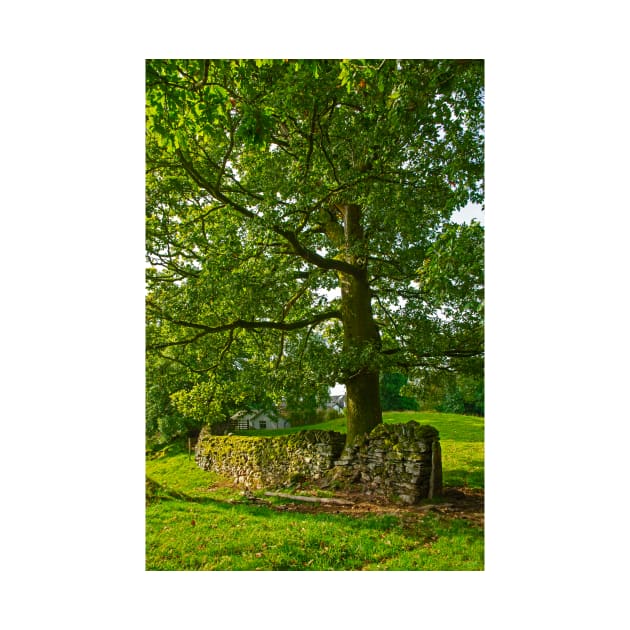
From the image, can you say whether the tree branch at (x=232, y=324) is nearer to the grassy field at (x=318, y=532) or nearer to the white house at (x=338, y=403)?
the white house at (x=338, y=403)

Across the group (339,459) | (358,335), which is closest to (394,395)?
(358,335)

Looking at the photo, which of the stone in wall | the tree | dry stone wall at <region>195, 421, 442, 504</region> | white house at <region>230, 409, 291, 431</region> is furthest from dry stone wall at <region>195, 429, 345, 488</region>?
the tree

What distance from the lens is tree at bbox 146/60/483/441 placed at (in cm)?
304

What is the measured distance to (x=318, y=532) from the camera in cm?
358

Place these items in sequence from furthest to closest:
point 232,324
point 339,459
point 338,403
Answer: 1. point 338,403
2. point 339,459
3. point 232,324

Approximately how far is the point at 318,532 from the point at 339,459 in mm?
1733

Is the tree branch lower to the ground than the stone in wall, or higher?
higher

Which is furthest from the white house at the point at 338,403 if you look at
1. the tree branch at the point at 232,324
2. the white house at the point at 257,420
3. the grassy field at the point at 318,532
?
the grassy field at the point at 318,532

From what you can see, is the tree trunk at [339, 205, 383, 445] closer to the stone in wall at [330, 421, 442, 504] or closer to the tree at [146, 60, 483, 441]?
the tree at [146, 60, 483, 441]

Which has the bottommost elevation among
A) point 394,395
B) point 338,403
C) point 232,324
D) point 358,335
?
point 338,403

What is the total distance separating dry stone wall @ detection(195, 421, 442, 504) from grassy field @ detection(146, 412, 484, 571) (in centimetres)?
31

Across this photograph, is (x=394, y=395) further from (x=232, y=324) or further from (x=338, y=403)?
(x=232, y=324)
